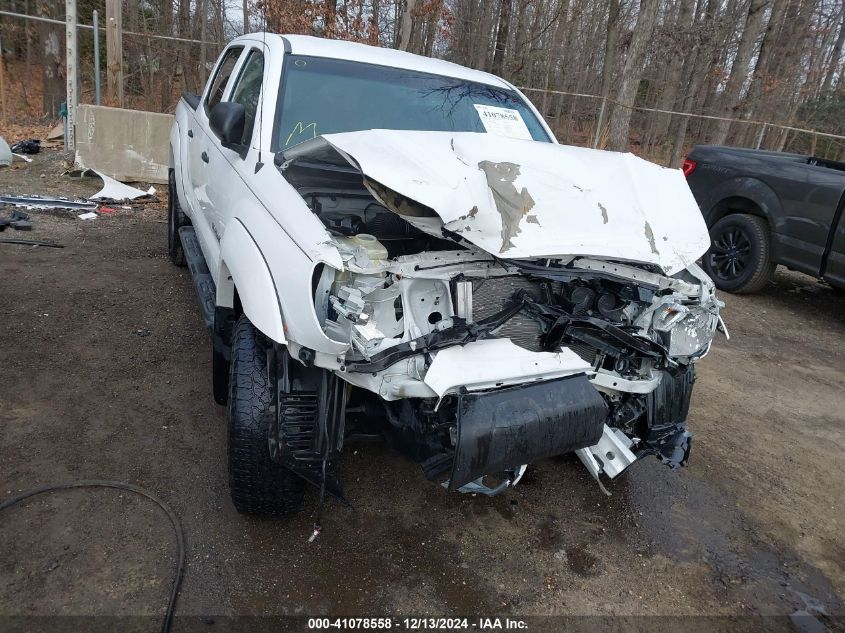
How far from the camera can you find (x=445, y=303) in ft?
7.63

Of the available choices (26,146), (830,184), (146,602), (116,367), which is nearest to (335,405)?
(146,602)

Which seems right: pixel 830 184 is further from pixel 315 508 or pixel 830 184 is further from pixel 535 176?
pixel 315 508

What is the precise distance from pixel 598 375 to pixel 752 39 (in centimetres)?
1878

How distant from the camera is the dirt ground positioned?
2.29m

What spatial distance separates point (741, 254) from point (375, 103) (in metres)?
5.22

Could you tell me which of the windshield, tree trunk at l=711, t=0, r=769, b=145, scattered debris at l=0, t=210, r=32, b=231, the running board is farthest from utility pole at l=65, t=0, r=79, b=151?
tree trunk at l=711, t=0, r=769, b=145

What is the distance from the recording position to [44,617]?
6.65ft

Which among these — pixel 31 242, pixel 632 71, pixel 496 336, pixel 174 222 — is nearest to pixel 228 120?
pixel 496 336

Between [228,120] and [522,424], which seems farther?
[228,120]

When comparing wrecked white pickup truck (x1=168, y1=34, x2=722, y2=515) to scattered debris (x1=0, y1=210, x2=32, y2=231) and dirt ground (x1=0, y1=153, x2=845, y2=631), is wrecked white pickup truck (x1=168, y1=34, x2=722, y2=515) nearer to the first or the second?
dirt ground (x1=0, y1=153, x2=845, y2=631)

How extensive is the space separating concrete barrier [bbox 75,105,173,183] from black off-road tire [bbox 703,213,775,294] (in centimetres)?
773

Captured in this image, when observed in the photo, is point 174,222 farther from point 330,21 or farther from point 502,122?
point 330,21

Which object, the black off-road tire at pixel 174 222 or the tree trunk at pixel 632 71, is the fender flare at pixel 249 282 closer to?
the black off-road tire at pixel 174 222

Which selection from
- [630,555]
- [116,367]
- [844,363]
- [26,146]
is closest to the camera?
[630,555]
